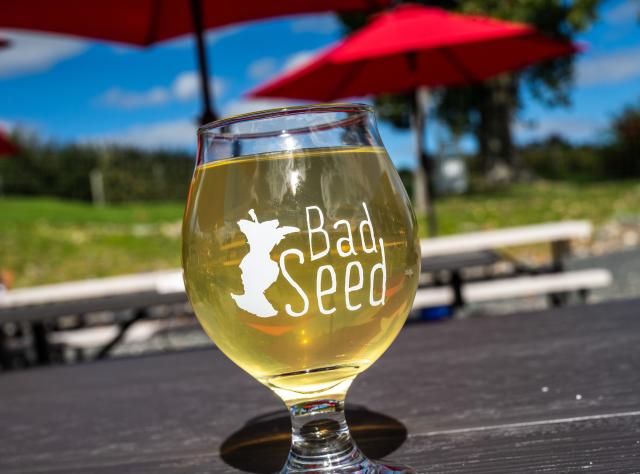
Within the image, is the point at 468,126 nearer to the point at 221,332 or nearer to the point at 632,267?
the point at 632,267

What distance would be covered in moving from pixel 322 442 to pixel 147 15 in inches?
142

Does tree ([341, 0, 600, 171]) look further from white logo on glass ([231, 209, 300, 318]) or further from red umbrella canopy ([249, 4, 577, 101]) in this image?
white logo on glass ([231, 209, 300, 318])

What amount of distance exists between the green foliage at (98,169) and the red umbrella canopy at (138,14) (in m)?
19.5

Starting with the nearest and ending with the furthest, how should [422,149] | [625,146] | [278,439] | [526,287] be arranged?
1. [278,439]
2. [526,287]
3. [422,149]
4. [625,146]

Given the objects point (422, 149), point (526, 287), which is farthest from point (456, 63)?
point (526, 287)

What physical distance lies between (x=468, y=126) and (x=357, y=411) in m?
20.5

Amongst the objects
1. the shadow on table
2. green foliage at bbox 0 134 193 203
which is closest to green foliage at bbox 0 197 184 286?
green foliage at bbox 0 134 193 203

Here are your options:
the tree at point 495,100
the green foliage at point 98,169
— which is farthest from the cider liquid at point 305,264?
the green foliage at point 98,169

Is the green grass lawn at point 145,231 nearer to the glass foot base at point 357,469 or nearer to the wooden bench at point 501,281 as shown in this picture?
the wooden bench at point 501,281

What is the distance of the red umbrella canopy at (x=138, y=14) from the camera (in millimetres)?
3566

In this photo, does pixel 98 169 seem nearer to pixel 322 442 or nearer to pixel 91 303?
pixel 91 303

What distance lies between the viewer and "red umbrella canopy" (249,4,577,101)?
402 centimetres

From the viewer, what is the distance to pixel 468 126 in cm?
2053

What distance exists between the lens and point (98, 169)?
76.0 feet
